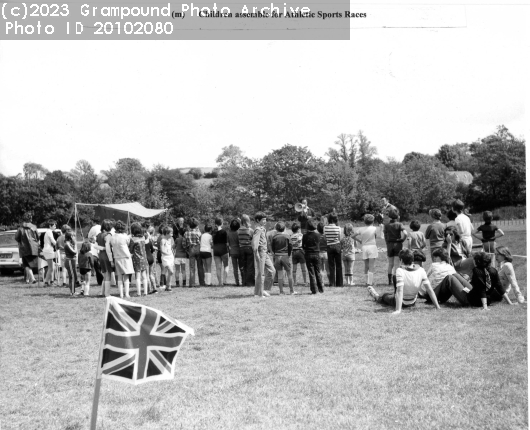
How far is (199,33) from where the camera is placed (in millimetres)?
6414

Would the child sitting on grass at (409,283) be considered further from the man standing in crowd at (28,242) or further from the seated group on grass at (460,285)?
the man standing in crowd at (28,242)

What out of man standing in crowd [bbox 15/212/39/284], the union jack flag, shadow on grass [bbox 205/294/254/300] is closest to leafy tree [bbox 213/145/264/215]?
man standing in crowd [bbox 15/212/39/284]

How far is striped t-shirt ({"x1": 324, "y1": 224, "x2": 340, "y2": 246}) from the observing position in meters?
12.5

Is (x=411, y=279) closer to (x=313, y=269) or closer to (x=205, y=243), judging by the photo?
(x=313, y=269)

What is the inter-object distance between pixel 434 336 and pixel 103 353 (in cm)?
482

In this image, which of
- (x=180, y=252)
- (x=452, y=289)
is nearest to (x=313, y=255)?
(x=452, y=289)

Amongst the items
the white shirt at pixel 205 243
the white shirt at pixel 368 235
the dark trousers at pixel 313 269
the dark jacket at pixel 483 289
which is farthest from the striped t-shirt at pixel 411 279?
the white shirt at pixel 205 243

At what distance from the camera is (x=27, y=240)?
14906mm

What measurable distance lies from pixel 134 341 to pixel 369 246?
872 centimetres

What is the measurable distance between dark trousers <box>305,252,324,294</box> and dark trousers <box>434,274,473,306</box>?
8.76ft

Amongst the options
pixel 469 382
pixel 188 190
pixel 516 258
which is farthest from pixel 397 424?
pixel 188 190

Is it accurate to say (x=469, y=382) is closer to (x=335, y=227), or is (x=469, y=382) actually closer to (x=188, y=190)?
(x=335, y=227)

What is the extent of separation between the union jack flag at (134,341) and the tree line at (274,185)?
20374 millimetres

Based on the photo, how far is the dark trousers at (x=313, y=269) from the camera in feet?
37.7
